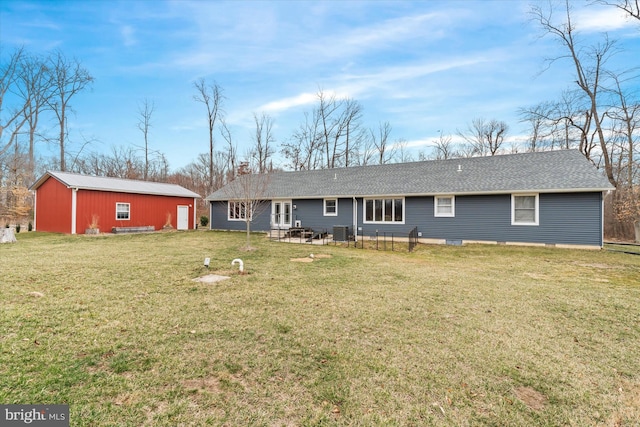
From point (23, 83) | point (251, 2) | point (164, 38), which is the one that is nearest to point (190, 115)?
point (23, 83)

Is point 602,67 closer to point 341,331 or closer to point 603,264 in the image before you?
point 603,264

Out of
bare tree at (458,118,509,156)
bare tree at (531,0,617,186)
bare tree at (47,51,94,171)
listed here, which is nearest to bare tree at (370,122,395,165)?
bare tree at (458,118,509,156)

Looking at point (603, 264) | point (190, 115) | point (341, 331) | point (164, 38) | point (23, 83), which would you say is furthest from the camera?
point (190, 115)

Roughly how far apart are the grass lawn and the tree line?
8731 mm

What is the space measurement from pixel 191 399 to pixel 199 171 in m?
34.2

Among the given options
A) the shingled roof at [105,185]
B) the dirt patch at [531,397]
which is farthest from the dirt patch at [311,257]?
the shingled roof at [105,185]

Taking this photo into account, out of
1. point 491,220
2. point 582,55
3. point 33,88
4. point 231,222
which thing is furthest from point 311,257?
point 33,88

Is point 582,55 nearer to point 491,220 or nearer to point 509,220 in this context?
point 509,220

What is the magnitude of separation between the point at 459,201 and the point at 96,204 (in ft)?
65.3

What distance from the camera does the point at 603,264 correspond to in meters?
8.74

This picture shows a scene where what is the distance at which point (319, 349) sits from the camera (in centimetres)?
326

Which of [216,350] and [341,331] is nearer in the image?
[216,350]

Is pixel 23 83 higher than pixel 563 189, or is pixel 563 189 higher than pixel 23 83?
pixel 23 83

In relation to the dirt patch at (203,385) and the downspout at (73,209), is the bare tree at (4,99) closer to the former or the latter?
the downspout at (73,209)
